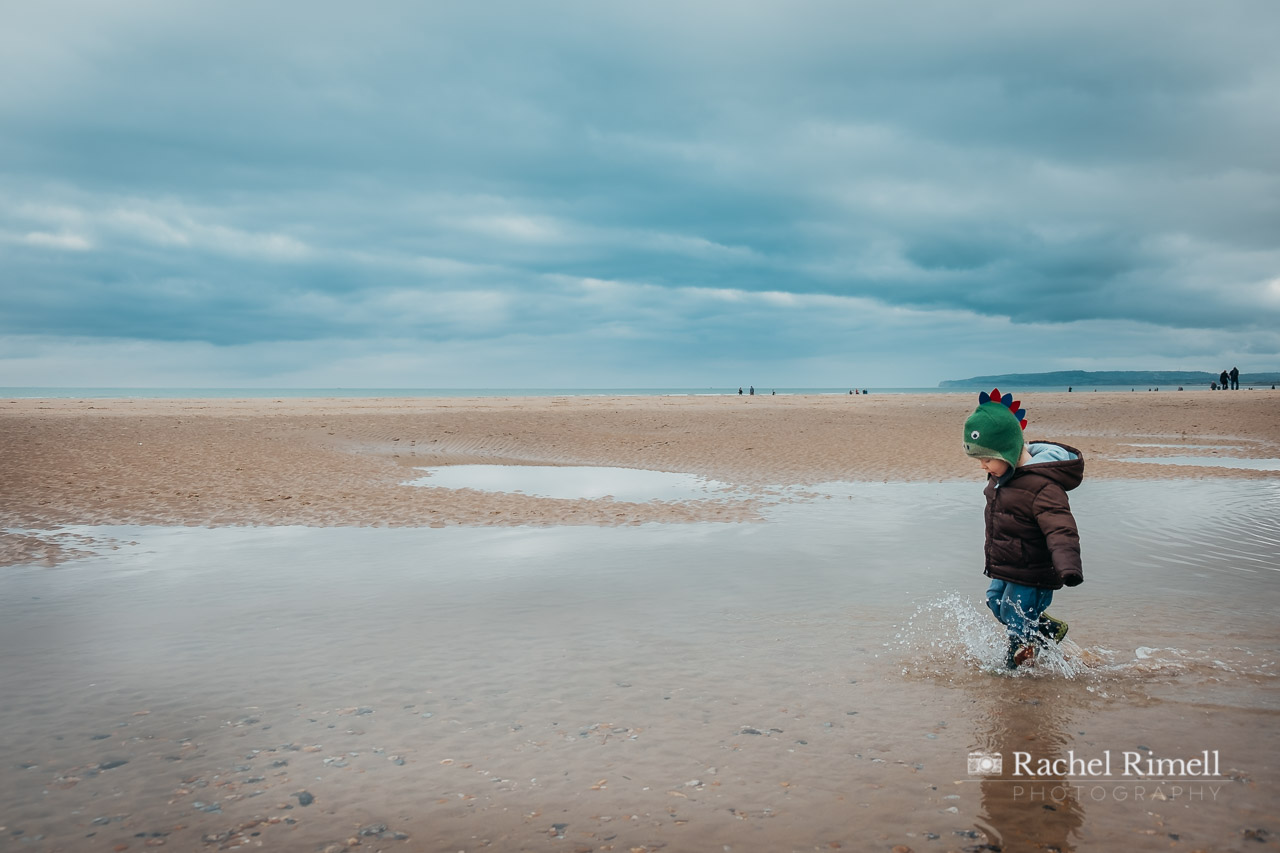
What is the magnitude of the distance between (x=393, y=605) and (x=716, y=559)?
159 inches

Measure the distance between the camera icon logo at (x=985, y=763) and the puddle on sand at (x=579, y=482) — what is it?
435 inches

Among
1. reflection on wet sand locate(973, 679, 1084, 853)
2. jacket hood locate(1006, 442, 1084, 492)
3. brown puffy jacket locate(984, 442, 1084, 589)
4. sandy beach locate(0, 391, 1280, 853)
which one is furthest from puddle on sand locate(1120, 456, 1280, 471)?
reflection on wet sand locate(973, 679, 1084, 853)

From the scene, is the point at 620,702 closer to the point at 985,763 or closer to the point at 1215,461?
the point at 985,763

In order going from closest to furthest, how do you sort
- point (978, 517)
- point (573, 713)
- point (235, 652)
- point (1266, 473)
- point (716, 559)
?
point (573, 713), point (235, 652), point (716, 559), point (978, 517), point (1266, 473)

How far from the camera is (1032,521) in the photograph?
594cm

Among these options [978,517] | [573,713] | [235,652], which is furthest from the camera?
[978,517]

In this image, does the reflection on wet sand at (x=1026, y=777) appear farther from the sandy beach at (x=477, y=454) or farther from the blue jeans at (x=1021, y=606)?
the sandy beach at (x=477, y=454)

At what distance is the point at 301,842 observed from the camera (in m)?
3.84

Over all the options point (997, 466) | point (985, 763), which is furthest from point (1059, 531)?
point (985, 763)

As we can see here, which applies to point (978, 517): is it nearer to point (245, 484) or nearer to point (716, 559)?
point (716, 559)

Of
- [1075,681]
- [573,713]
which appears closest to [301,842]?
[573,713]

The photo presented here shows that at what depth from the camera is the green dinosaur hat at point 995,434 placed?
594 cm

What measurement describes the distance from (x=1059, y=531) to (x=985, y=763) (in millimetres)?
1833

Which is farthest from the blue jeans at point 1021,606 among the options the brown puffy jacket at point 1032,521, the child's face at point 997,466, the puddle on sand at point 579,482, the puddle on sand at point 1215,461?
the puddle on sand at point 1215,461
